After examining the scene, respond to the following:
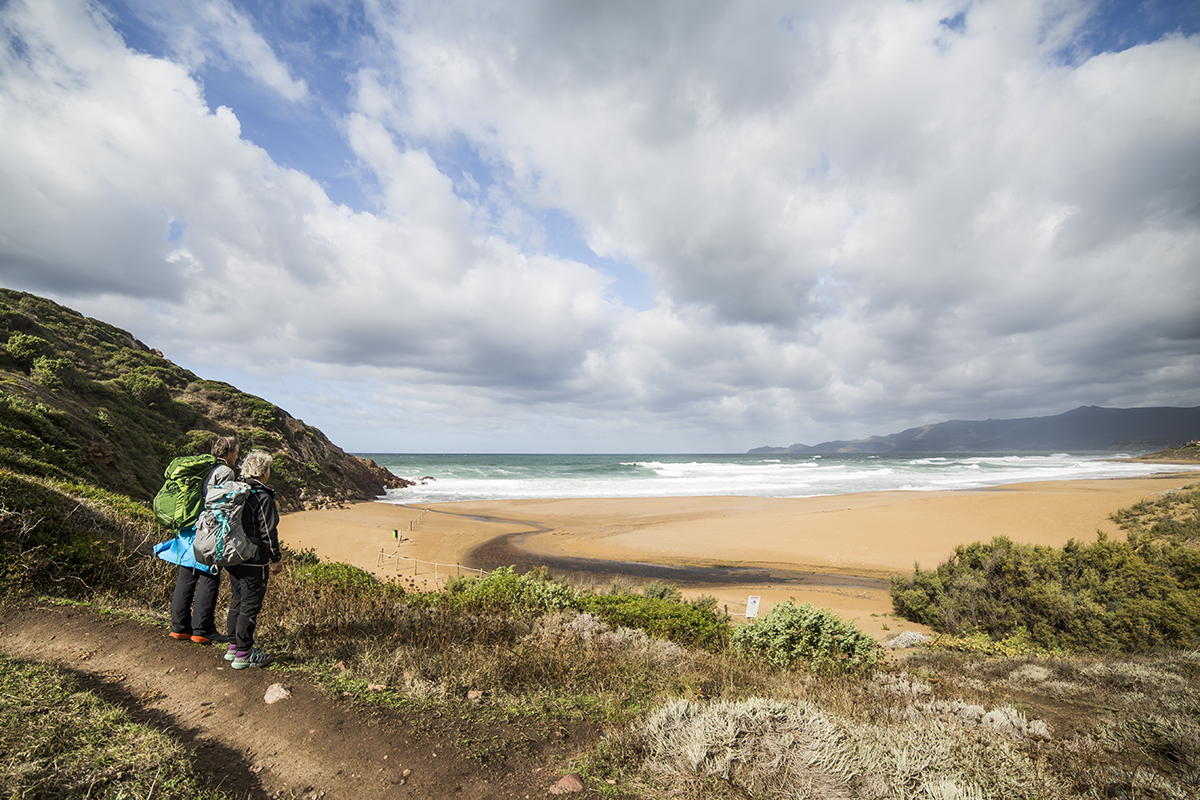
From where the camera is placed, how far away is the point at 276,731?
3188 mm

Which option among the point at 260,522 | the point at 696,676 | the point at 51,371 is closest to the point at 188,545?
the point at 260,522

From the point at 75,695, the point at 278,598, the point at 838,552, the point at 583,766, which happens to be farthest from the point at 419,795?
the point at 838,552

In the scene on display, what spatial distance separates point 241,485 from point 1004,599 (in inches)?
533

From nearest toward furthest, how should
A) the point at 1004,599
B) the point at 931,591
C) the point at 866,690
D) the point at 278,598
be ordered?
1. the point at 866,690
2. the point at 278,598
3. the point at 1004,599
4. the point at 931,591

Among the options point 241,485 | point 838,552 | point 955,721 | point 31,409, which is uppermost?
point 31,409

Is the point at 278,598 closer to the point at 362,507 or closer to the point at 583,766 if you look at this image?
the point at 583,766

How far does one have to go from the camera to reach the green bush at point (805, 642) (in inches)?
260

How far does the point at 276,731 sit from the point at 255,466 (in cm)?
208

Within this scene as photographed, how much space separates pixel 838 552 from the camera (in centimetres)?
1803

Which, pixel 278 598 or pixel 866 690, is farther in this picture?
pixel 278 598

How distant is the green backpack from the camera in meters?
3.97

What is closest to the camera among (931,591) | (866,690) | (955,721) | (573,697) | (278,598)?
(955,721)

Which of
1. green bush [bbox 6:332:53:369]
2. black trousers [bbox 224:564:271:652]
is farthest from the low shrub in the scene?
green bush [bbox 6:332:53:369]

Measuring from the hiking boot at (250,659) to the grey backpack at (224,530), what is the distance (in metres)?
0.75
